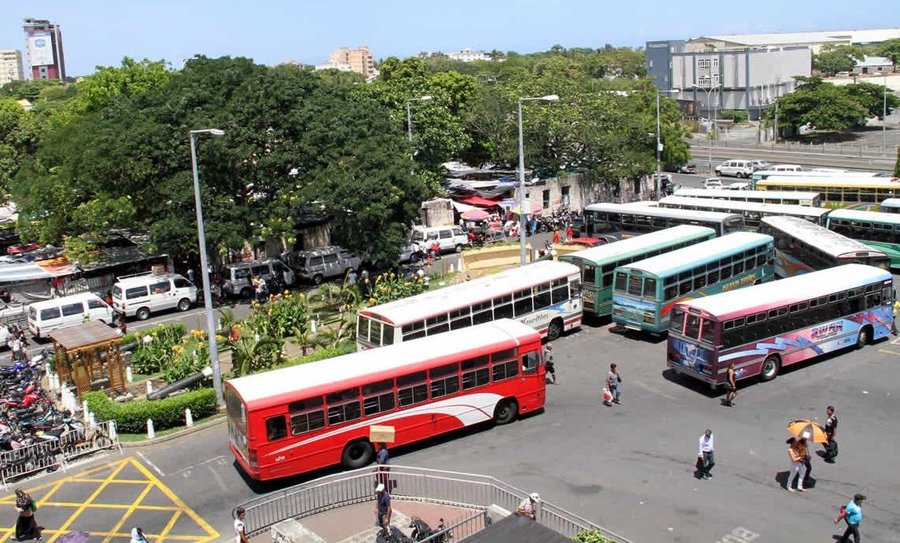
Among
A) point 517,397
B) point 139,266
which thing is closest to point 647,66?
point 139,266

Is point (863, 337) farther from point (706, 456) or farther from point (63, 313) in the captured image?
point (63, 313)

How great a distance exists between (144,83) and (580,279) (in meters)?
37.0

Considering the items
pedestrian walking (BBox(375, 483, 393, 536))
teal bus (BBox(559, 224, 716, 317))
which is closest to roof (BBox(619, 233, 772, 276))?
teal bus (BBox(559, 224, 716, 317))

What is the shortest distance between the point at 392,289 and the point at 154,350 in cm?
852

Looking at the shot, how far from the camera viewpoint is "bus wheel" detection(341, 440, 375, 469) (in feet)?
64.1

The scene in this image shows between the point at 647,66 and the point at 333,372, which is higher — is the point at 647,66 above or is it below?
above

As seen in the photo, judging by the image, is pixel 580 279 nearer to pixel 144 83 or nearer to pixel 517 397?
pixel 517 397

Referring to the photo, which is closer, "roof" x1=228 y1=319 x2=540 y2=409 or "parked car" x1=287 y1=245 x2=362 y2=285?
"roof" x1=228 y1=319 x2=540 y2=409

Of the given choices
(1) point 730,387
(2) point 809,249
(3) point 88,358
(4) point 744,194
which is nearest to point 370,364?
(1) point 730,387

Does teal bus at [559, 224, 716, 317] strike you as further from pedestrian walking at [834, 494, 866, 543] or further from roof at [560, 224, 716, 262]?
pedestrian walking at [834, 494, 866, 543]

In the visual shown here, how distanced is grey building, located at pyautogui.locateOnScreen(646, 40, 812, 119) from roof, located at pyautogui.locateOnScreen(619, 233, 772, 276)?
88.4 metres

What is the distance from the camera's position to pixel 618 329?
98.8 ft

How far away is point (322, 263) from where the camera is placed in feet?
129

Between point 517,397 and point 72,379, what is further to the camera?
point 72,379
